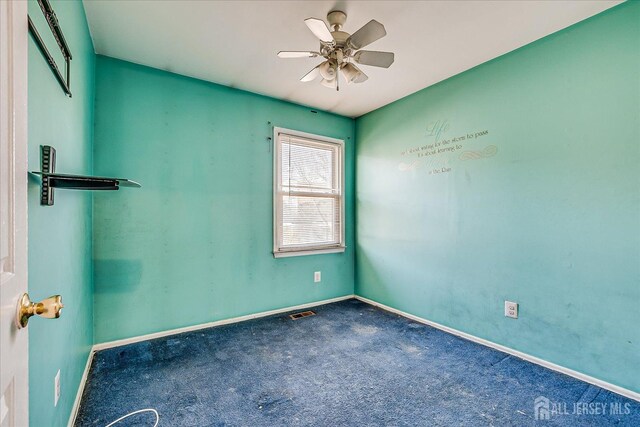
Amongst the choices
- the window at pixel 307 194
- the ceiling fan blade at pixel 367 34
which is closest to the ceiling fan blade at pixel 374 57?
the ceiling fan blade at pixel 367 34

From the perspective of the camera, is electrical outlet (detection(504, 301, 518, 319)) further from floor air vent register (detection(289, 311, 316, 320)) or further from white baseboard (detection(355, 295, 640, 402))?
floor air vent register (detection(289, 311, 316, 320))

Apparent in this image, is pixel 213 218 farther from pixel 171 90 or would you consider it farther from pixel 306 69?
pixel 306 69

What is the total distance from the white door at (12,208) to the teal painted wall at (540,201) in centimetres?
287

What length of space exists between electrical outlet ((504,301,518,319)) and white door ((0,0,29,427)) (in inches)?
113

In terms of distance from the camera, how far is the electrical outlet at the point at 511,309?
7.94ft

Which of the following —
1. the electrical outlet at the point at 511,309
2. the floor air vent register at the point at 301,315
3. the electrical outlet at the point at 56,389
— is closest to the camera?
the electrical outlet at the point at 56,389

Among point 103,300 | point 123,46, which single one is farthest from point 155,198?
point 123,46

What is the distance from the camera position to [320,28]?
5.88ft

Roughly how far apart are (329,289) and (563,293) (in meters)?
2.39

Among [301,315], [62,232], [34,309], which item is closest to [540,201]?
[301,315]

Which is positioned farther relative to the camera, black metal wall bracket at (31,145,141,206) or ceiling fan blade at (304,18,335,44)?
ceiling fan blade at (304,18,335,44)

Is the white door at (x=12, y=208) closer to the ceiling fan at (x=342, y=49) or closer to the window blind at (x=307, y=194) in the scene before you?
the ceiling fan at (x=342, y=49)

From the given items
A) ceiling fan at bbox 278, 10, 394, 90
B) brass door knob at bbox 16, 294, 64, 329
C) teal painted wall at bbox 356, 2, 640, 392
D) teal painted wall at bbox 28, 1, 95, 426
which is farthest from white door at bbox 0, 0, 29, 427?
teal painted wall at bbox 356, 2, 640, 392

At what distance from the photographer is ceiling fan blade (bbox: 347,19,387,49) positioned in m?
1.77
